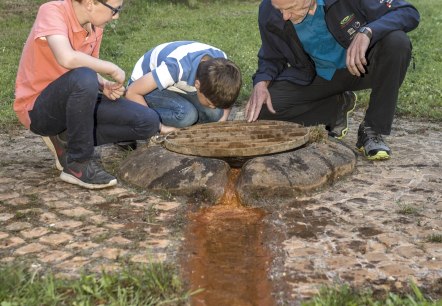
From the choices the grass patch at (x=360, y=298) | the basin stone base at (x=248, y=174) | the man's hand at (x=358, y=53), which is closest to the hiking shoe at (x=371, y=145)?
the basin stone base at (x=248, y=174)

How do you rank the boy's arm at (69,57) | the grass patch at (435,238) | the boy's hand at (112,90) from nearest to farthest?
1. the grass patch at (435,238)
2. the boy's arm at (69,57)
3. the boy's hand at (112,90)

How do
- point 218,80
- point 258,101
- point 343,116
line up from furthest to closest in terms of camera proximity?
point 343,116, point 258,101, point 218,80

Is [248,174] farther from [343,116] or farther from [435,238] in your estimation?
[343,116]

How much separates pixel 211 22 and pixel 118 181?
9.21 meters

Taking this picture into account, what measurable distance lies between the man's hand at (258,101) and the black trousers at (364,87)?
0.55 ft

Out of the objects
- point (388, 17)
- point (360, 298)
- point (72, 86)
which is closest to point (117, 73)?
point (72, 86)

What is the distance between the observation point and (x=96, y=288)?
Result: 2824 mm

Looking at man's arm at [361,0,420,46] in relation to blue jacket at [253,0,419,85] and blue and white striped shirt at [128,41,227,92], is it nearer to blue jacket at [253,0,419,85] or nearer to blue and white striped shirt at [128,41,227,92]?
blue jacket at [253,0,419,85]

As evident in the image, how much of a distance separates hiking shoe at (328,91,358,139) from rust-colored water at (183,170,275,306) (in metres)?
1.63

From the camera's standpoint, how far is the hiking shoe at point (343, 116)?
5.51 m

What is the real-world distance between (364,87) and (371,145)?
52 cm

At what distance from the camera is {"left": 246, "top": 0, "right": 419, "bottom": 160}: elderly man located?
4.83 meters

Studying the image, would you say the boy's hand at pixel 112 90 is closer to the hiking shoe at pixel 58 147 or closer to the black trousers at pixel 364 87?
the hiking shoe at pixel 58 147

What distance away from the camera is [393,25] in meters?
4.85
